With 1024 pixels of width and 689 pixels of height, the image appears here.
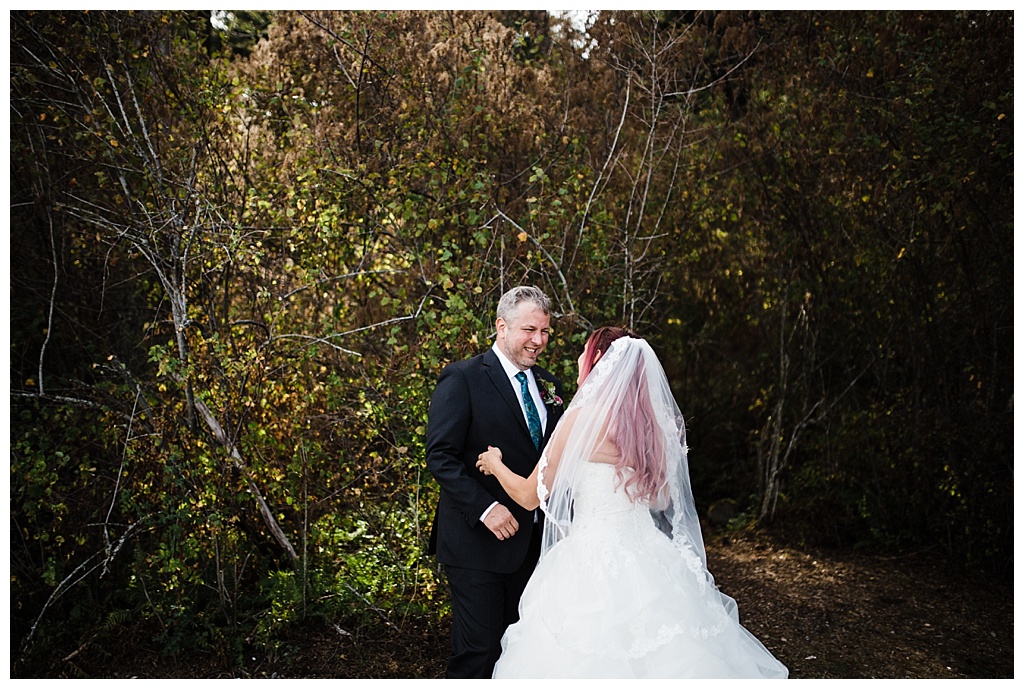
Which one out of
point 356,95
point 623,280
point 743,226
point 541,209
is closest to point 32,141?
point 356,95

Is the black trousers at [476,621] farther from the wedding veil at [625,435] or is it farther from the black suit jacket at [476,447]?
the wedding veil at [625,435]

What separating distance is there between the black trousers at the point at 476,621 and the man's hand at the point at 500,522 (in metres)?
0.23

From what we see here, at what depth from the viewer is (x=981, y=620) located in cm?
501

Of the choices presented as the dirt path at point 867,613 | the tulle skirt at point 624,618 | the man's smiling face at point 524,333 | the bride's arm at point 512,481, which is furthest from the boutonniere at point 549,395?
the dirt path at point 867,613

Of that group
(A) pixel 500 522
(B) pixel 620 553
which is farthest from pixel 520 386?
(B) pixel 620 553

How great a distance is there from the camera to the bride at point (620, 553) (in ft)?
9.41

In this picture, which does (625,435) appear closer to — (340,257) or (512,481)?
(512,481)

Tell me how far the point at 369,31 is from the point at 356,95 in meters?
0.39

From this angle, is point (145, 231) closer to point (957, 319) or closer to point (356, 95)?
point (356, 95)

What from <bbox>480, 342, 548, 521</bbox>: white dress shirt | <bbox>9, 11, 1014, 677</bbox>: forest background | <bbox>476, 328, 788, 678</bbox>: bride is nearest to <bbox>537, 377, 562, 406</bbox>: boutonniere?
<bbox>480, 342, 548, 521</bbox>: white dress shirt

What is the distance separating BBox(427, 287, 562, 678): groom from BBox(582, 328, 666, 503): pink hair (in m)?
0.47

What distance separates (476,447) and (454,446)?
126mm

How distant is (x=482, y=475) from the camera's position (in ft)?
10.8

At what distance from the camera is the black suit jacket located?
Answer: 3.21 m
